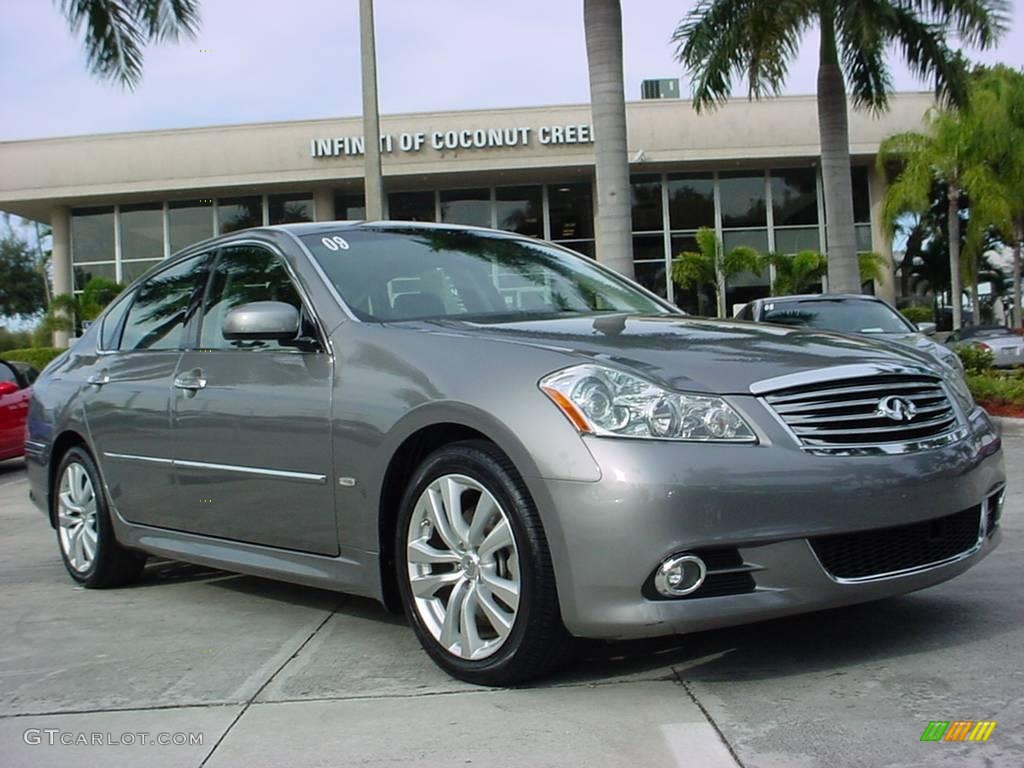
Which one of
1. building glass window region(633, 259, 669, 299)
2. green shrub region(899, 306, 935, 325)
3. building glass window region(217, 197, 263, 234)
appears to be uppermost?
building glass window region(217, 197, 263, 234)

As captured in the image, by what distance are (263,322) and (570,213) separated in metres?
28.9

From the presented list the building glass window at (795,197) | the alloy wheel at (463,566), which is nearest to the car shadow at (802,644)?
the alloy wheel at (463,566)

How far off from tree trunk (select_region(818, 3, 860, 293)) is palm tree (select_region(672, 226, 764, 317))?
11.8 metres

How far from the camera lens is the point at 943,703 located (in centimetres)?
335

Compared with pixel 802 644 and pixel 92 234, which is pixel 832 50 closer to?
pixel 802 644

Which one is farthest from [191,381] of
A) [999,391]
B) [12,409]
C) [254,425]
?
[999,391]

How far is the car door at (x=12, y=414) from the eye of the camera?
1310 cm

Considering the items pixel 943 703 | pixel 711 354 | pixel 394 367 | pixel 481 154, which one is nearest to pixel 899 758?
pixel 943 703

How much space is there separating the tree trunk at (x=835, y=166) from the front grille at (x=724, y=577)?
1386cm

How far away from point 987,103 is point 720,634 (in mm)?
29769

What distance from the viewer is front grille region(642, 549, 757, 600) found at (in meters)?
3.43

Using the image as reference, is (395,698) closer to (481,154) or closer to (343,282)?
(343,282)

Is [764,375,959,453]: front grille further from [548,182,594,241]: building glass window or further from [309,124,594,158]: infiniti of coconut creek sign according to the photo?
[548,182,594,241]: building glass window

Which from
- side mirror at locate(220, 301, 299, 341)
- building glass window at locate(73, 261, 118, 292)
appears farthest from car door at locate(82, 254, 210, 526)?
building glass window at locate(73, 261, 118, 292)
